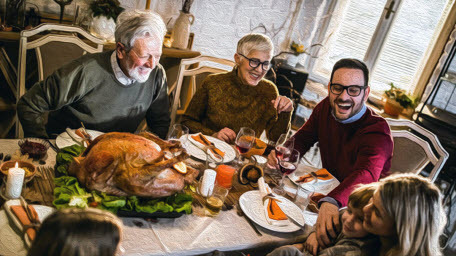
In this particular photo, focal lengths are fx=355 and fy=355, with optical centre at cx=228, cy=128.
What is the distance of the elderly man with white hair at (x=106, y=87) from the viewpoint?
1.65 metres

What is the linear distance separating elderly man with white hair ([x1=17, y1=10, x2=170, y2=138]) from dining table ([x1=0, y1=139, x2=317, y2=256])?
0.35 meters

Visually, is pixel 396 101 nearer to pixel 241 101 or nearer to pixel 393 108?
pixel 393 108

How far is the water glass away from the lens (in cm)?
148

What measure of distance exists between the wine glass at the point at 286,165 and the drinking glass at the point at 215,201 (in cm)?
34

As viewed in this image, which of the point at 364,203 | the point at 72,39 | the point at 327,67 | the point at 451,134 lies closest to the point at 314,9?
the point at 327,67

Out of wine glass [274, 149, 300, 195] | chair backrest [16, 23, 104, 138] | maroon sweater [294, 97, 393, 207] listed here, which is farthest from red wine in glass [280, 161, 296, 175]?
chair backrest [16, 23, 104, 138]

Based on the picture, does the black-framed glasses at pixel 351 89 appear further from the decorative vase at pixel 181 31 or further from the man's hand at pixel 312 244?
the decorative vase at pixel 181 31

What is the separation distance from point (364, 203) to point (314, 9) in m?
3.64

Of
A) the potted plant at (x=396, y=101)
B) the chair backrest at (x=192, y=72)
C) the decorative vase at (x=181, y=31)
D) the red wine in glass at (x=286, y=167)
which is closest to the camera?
the red wine in glass at (x=286, y=167)

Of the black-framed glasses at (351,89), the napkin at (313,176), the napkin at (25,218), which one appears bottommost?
the napkin at (25,218)

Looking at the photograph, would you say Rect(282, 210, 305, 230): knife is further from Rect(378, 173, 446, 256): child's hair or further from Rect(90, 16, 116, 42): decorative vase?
Rect(90, 16, 116, 42): decorative vase

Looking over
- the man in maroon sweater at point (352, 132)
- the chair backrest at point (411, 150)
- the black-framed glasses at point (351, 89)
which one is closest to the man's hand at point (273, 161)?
the man in maroon sweater at point (352, 132)

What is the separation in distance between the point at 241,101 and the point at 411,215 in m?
1.38

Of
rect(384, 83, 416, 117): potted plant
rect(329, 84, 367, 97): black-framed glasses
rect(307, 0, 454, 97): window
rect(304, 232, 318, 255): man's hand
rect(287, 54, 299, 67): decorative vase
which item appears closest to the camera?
rect(304, 232, 318, 255): man's hand
